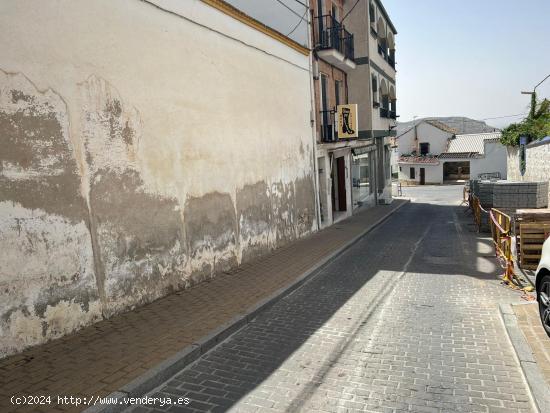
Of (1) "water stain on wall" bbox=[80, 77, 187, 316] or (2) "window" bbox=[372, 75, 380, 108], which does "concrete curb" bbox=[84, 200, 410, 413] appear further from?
(2) "window" bbox=[372, 75, 380, 108]

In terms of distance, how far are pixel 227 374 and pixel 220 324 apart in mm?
1299

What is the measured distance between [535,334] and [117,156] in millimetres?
6237

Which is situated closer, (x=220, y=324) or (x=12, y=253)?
(x=12, y=253)

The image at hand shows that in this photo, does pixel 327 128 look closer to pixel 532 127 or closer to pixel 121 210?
pixel 532 127

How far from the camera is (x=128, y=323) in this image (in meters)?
6.09

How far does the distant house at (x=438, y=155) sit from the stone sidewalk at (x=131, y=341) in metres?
46.6

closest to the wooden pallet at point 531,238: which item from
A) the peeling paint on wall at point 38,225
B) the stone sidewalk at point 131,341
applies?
the stone sidewalk at point 131,341

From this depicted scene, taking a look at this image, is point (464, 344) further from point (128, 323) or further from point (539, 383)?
point (128, 323)

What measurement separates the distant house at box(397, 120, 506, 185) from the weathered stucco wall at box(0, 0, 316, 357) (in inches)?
1799

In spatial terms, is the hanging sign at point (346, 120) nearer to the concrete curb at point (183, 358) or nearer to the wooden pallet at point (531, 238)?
the wooden pallet at point (531, 238)

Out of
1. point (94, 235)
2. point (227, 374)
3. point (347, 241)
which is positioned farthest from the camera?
point (347, 241)

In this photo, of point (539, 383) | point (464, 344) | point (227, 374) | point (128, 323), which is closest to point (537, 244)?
point (464, 344)

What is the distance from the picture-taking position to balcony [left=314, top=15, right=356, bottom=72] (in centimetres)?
1562

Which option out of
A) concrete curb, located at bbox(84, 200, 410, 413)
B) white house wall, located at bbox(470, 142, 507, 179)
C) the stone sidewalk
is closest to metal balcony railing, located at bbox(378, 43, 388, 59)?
the stone sidewalk
